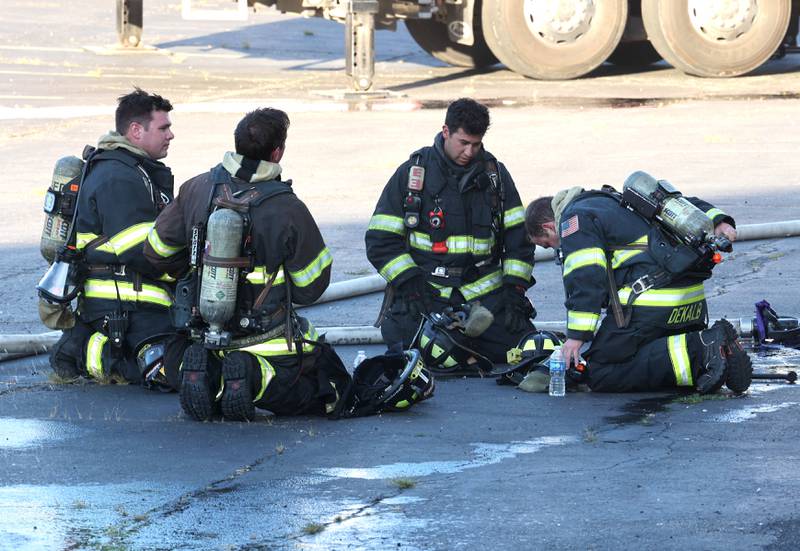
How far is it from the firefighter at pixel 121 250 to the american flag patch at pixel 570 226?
1889 mm

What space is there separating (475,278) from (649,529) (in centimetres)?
317

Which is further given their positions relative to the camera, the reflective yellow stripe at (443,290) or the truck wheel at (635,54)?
the truck wheel at (635,54)

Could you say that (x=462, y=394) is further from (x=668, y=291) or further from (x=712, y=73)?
(x=712, y=73)

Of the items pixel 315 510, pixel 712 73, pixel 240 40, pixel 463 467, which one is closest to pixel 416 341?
pixel 463 467

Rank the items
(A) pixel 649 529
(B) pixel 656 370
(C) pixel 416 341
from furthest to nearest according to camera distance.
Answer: (C) pixel 416 341, (B) pixel 656 370, (A) pixel 649 529

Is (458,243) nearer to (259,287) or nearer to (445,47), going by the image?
(259,287)

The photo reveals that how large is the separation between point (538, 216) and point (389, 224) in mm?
836

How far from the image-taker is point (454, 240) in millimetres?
7398

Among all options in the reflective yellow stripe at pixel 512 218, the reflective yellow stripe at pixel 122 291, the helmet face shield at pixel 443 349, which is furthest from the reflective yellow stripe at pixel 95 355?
the reflective yellow stripe at pixel 512 218

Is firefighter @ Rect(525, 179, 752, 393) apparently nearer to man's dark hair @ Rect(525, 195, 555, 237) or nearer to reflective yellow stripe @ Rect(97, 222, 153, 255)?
man's dark hair @ Rect(525, 195, 555, 237)

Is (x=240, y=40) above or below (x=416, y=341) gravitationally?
above

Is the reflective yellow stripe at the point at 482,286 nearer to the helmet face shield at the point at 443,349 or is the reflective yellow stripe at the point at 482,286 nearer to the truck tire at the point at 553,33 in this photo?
the helmet face shield at the point at 443,349

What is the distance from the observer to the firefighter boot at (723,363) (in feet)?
20.8

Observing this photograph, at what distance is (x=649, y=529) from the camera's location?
4426 millimetres
